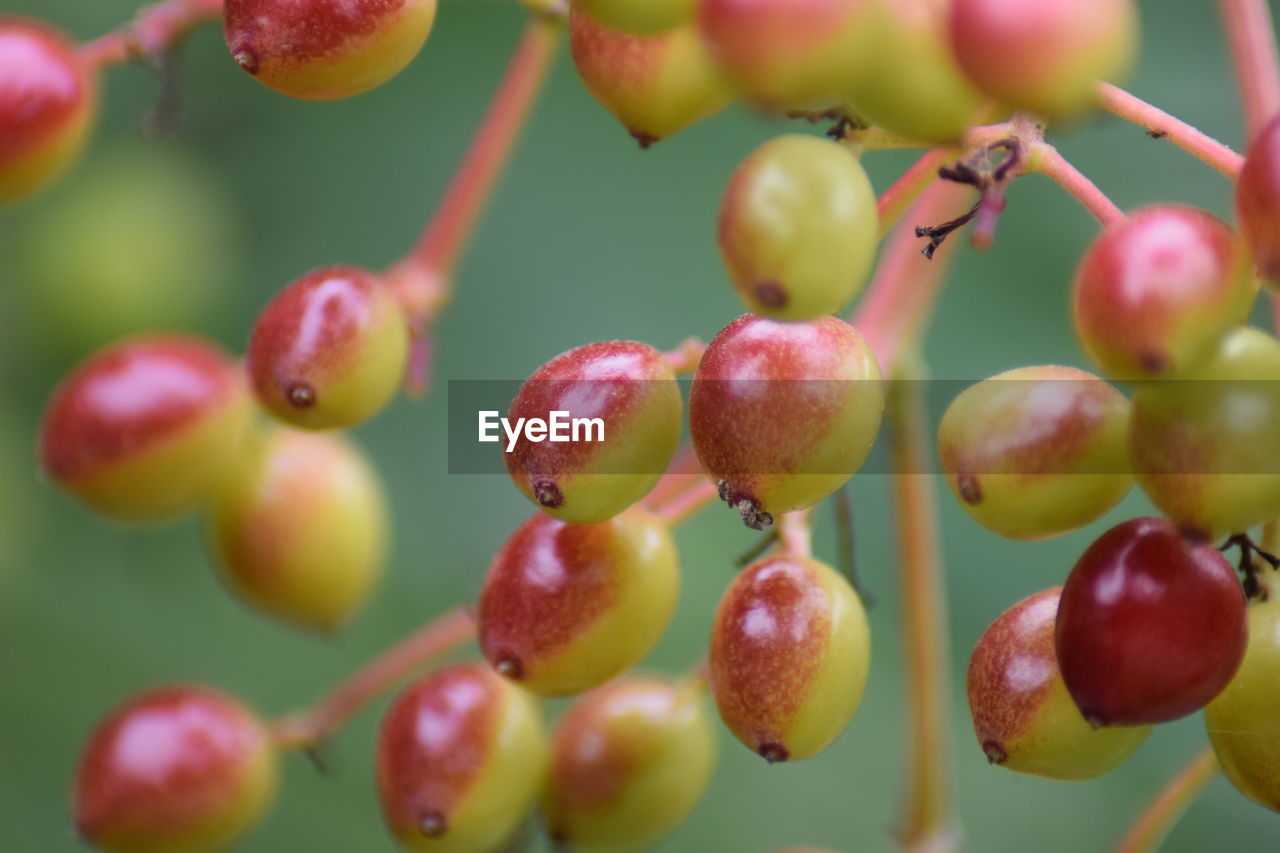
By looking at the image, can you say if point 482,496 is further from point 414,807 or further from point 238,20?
point 238,20

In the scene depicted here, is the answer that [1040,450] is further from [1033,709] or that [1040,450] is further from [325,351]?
[325,351]

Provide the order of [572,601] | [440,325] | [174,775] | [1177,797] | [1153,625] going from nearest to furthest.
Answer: [1153,625], [572,601], [1177,797], [174,775], [440,325]

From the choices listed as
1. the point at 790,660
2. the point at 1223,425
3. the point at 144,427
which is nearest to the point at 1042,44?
the point at 1223,425

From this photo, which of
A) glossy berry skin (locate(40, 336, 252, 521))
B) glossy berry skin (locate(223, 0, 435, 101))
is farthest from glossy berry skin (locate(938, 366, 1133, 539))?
glossy berry skin (locate(40, 336, 252, 521))

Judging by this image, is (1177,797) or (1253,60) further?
(1177,797)

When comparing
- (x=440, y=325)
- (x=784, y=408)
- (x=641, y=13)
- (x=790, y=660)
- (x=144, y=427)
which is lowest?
(x=440, y=325)

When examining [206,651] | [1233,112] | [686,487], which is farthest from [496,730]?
[1233,112]
